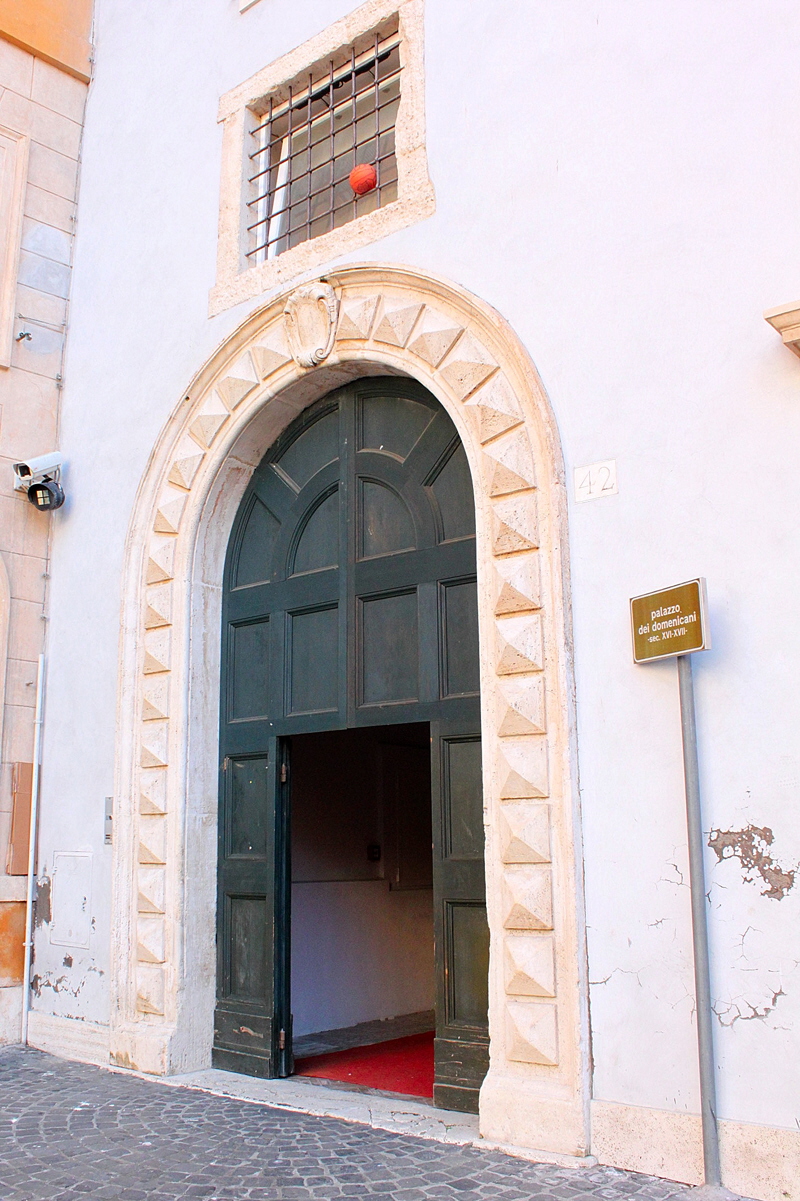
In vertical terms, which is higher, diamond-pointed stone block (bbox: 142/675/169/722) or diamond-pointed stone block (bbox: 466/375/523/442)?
diamond-pointed stone block (bbox: 466/375/523/442)

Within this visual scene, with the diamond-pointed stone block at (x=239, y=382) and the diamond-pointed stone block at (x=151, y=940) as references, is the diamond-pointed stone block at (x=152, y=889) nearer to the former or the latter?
the diamond-pointed stone block at (x=151, y=940)

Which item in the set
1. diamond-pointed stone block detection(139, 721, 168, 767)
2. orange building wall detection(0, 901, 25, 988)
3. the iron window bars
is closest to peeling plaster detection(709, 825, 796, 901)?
diamond-pointed stone block detection(139, 721, 168, 767)

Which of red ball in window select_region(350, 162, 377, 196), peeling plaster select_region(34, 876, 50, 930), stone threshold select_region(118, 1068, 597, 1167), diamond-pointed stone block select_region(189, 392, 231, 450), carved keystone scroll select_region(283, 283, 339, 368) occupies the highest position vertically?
red ball in window select_region(350, 162, 377, 196)

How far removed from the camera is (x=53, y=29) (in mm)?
8156

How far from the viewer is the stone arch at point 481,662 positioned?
14.7 feet

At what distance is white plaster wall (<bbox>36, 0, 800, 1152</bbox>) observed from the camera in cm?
408

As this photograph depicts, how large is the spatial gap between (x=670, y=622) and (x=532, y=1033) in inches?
73.1

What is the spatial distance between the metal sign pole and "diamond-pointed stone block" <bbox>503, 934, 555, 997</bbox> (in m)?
0.67

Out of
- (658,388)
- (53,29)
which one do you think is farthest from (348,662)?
(53,29)

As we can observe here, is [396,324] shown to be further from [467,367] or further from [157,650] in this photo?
[157,650]

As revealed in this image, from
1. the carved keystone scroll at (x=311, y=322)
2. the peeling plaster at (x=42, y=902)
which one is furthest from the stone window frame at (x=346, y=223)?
the peeling plaster at (x=42, y=902)

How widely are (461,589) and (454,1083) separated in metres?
2.41

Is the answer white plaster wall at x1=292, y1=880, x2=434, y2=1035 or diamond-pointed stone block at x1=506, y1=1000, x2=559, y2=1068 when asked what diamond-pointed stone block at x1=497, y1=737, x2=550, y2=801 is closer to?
diamond-pointed stone block at x1=506, y1=1000, x2=559, y2=1068

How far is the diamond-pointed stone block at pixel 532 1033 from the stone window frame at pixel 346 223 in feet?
13.6
